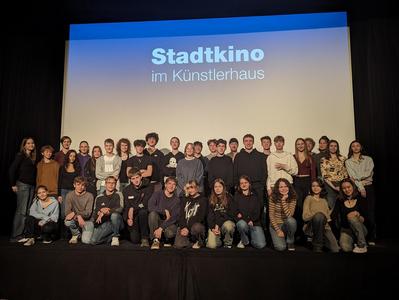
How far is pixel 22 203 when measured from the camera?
5.12 m

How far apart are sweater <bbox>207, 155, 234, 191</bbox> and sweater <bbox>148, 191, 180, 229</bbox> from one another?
2.07ft

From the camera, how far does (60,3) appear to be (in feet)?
17.2

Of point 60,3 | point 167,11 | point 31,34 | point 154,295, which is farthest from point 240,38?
point 154,295

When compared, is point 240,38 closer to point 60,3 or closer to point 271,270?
point 60,3

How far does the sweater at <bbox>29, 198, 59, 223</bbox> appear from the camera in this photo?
4617 mm

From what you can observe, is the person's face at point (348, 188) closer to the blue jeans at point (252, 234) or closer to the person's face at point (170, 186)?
the blue jeans at point (252, 234)

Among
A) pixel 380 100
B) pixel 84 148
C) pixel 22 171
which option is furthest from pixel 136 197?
pixel 380 100

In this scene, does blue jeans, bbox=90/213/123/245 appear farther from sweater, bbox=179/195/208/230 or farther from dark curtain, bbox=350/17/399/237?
dark curtain, bbox=350/17/399/237

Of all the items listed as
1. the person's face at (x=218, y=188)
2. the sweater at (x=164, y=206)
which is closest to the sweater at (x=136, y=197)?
the sweater at (x=164, y=206)

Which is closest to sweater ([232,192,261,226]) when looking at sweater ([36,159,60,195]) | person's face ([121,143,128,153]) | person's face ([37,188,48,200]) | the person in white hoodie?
the person in white hoodie

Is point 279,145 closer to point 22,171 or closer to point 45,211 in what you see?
point 45,211

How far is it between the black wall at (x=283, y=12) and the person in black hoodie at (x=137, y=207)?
1.75 meters

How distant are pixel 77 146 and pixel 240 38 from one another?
284 cm

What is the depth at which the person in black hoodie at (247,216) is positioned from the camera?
4.29m
